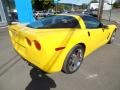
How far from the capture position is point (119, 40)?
22.4 ft

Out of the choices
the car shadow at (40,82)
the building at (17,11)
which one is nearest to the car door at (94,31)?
the car shadow at (40,82)

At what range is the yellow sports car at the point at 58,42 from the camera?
3.03m

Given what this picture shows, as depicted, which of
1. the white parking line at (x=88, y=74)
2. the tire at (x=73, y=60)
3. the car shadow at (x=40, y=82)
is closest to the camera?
the car shadow at (x=40, y=82)

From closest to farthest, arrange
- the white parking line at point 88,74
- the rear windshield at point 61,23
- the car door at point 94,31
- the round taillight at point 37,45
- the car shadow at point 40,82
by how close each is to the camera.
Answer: the round taillight at point 37,45 < the car shadow at point 40,82 < the white parking line at point 88,74 < the rear windshield at point 61,23 < the car door at point 94,31

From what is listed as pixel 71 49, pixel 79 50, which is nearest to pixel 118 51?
pixel 79 50

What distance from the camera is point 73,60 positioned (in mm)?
3752

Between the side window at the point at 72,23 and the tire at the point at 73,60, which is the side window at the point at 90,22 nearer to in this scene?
the side window at the point at 72,23

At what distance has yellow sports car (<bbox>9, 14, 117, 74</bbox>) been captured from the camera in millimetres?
3025

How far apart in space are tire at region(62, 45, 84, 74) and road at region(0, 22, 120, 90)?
0.12 metres

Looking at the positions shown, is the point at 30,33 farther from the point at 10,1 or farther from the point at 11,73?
the point at 10,1

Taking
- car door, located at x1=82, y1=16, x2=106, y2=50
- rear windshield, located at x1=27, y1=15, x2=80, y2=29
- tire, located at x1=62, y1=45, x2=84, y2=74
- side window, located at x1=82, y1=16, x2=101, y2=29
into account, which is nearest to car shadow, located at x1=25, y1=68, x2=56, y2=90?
tire, located at x1=62, y1=45, x2=84, y2=74

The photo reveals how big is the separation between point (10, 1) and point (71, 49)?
12.5 metres

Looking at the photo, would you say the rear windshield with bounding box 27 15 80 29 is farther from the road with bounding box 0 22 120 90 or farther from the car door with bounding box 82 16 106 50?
the road with bounding box 0 22 120 90

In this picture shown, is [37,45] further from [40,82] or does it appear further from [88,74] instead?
[88,74]
